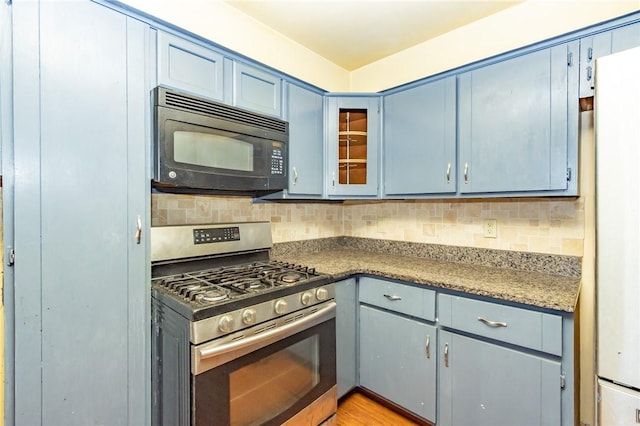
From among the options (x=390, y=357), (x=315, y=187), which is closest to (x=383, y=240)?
(x=315, y=187)

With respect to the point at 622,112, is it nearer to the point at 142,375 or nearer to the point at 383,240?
the point at 383,240

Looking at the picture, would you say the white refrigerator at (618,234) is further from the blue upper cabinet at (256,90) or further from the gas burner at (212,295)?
the blue upper cabinet at (256,90)

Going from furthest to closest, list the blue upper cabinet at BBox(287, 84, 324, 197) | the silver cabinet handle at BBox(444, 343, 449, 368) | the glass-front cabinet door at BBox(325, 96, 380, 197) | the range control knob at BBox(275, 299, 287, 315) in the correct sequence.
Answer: the glass-front cabinet door at BBox(325, 96, 380, 197), the blue upper cabinet at BBox(287, 84, 324, 197), the silver cabinet handle at BBox(444, 343, 449, 368), the range control knob at BBox(275, 299, 287, 315)

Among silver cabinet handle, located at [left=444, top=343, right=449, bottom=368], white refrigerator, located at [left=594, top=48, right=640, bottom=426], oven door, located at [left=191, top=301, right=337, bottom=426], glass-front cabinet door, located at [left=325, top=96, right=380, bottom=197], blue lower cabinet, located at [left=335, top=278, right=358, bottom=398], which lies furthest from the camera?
glass-front cabinet door, located at [left=325, top=96, right=380, bottom=197]

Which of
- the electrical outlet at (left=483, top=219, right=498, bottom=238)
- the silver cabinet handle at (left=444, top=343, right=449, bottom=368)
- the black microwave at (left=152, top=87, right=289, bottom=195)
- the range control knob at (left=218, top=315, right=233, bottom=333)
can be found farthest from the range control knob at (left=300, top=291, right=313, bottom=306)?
the electrical outlet at (left=483, top=219, right=498, bottom=238)

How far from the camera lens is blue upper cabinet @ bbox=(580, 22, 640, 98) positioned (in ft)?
4.40

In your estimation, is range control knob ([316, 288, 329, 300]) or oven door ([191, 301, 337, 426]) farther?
range control knob ([316, 288, 329, 300])

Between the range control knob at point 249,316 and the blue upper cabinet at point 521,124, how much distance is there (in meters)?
1.37

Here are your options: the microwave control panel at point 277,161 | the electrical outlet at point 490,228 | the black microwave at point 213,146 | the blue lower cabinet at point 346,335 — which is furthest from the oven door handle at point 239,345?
the electrical outlet at point 490,228

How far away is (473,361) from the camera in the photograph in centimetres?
152

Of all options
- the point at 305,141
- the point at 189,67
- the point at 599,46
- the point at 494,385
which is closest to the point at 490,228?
the point at 494,385

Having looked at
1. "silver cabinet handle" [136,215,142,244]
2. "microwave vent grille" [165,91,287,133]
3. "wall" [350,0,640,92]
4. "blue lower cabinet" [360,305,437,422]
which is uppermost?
"wall" [350,0,640,92]

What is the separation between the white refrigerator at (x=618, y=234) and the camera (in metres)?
1.01

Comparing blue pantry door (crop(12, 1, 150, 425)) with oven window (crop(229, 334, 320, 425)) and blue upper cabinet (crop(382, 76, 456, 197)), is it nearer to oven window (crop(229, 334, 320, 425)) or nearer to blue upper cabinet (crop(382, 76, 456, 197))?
oven window (crop(229, 334, 320, 425))
